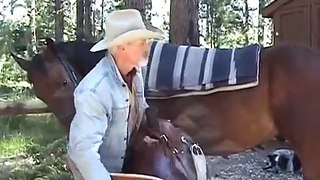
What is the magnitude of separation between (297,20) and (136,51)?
7.32m

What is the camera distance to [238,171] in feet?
19.7

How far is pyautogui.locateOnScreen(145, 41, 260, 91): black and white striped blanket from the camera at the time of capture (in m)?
3.71

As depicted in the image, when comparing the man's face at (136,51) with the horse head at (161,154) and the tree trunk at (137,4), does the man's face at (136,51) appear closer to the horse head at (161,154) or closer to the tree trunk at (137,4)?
the horse head at (161,154)

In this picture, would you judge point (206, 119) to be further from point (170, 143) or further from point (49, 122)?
point (170, 143)

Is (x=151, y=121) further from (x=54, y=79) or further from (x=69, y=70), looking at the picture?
(x=54, y=79)

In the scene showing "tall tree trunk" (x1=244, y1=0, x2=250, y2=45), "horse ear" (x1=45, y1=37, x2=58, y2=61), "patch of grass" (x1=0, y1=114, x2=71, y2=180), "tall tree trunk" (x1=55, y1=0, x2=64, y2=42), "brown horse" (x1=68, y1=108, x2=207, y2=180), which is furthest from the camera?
"tall tree trunk" (x1=244, y1=0, x2=250, y2=45)

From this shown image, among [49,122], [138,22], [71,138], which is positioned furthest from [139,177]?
[49,122]

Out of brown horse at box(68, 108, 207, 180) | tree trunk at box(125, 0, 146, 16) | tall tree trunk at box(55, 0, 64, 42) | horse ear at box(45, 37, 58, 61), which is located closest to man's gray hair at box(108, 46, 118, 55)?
brown horse at box(68, 108, 207, 180)

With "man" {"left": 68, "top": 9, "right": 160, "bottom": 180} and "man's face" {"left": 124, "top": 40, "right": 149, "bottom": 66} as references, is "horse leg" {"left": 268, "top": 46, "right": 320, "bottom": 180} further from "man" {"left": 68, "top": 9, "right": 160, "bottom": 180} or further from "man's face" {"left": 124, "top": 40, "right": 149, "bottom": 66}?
"man's face" {"left": 124, "top": 40, "right": 149, "bottom": 66}

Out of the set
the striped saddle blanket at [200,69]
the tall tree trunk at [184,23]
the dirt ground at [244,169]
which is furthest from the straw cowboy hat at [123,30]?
the tall tree trunk at [184,23]

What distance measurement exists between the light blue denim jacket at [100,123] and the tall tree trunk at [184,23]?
429 centimetres

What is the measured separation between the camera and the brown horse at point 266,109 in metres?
3.60

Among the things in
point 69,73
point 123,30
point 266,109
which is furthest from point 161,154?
point 266,109

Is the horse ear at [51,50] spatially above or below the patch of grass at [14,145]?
above
